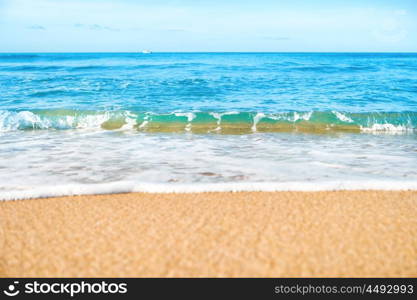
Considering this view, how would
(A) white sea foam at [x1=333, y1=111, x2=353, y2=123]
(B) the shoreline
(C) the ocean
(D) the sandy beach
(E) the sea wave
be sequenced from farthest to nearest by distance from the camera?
(A) white sea foam at [x1=333, y1=111, x2=353, y2=123]
(E) the sea wave
(C) the ocean
(B) the shoreline
(D) the sandy beach

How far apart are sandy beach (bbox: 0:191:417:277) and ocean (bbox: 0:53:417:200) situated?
447mm

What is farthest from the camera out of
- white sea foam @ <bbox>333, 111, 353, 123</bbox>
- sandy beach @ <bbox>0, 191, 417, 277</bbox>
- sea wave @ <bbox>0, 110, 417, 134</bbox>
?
white sea foam @ <bbox>333, 111, 353, 123</bbox>

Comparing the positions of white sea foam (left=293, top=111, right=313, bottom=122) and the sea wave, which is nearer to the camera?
the sea wave

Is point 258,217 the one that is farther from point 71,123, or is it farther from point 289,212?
point 71,123

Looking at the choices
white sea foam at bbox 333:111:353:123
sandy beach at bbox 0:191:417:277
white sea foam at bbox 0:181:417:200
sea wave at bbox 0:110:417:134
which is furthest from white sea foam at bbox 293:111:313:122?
sandy beach at bbox 0:191:417:277

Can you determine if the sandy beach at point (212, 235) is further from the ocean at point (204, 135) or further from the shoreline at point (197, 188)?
the ocean at point (204, 135)

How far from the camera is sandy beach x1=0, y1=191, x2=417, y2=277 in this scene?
2566mm

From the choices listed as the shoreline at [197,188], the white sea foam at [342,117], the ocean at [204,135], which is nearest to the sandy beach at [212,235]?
the shoreline at [197,188]

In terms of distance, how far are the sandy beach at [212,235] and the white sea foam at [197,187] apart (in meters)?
0.16

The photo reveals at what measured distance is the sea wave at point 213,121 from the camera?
953cm

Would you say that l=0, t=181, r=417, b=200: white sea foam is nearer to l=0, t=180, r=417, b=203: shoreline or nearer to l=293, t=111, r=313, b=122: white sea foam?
l=0, t=180, r=417, b=203: shoreline

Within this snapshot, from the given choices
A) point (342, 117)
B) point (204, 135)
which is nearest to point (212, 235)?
point (204, 135)

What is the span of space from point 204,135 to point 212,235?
18.1 feet

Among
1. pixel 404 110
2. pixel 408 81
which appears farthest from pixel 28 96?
pixel 408 81
